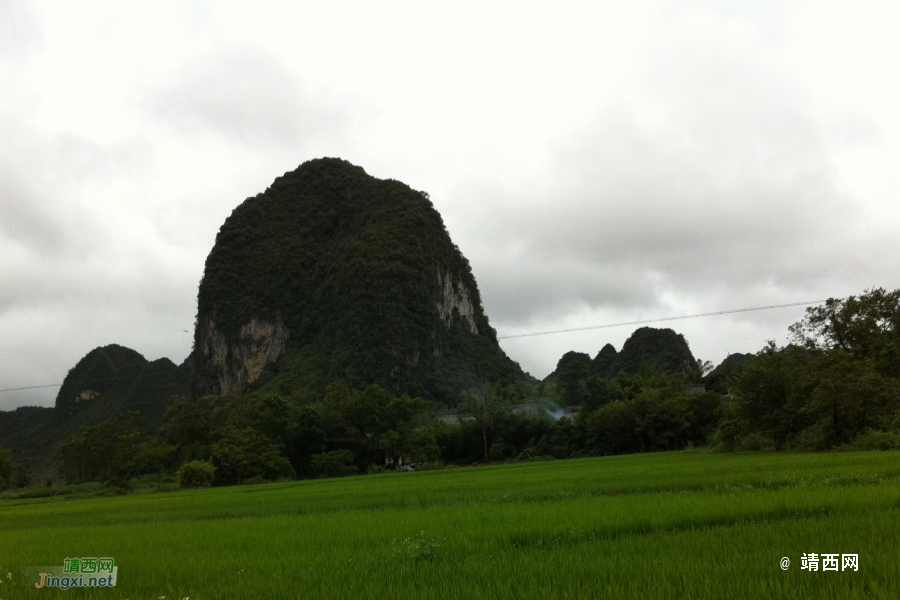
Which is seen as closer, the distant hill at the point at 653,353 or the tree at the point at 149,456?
the tree at the point at 149,456

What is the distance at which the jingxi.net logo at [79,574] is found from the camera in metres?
4.52

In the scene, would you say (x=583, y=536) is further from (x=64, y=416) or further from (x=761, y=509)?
(x=64, y=416)

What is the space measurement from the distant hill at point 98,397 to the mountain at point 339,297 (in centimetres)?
1067

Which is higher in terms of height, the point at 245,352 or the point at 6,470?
the point at 245,352

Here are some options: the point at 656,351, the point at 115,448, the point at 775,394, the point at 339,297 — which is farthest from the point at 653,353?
the point at 115,448

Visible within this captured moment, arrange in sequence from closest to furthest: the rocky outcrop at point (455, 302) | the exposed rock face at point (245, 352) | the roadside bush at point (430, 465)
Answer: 1. the roadside bush at point (430, 465)
2. the exposed rock face at point (245, 352)
3. the rocky outcrop at point (455, 302)

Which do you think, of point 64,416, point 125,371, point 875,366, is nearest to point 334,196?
point 125,371

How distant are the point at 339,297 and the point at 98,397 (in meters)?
46.1

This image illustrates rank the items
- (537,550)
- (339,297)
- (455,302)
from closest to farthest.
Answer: (537,550), (339,297), (455,302)

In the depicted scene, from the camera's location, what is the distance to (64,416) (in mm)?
85812

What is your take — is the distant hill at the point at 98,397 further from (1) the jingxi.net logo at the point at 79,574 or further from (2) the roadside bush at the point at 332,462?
(1) the jingxi.net logo at the point at 79,574

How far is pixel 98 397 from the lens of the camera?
3388 inches
